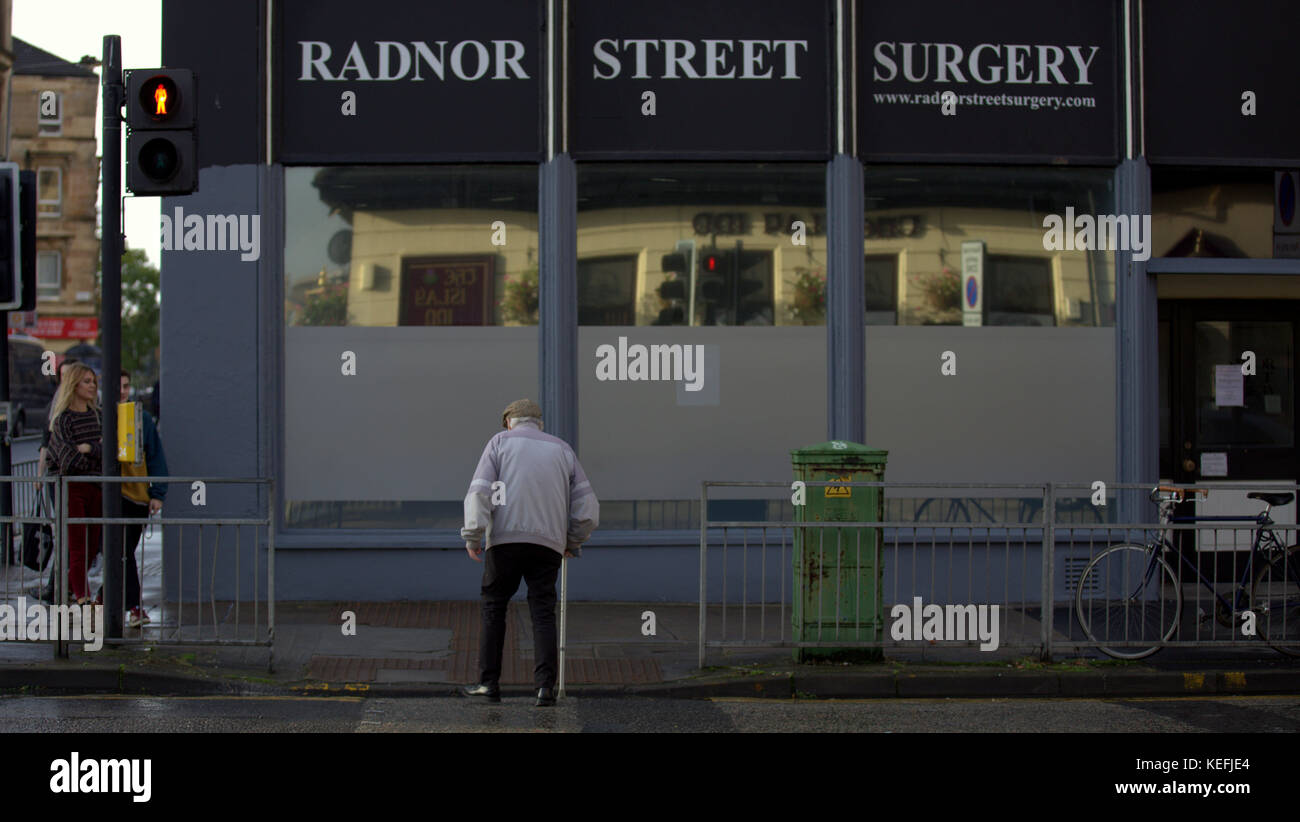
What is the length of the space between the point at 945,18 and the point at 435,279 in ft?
15.5

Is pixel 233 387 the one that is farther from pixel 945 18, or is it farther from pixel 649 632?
pixel 945 18

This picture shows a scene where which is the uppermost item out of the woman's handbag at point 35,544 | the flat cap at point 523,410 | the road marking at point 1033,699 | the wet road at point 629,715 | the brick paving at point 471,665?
the flat cap at point 523,410

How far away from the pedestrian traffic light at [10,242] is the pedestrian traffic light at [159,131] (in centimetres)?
133

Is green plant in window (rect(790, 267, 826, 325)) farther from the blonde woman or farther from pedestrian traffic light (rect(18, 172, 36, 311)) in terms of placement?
pedestrian traffic light (rect(18, 172, 36, 311))

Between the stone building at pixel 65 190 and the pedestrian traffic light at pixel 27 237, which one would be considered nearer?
the pedestrian traffic light at pixel 27 237

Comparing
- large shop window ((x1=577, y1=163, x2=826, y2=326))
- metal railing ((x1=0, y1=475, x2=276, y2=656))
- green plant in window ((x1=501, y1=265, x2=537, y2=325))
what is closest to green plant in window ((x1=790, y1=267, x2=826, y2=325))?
large shop window ((x1=577, y1=163, x2=826, y2=326))

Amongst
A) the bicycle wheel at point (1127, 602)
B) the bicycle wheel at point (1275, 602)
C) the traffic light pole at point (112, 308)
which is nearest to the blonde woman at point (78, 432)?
the traffic light pole at point (112, 308)

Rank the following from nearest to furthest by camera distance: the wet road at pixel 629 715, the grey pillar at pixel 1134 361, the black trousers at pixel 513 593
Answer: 1. the wet road at pixel 629 715
2. the black trousers at pixel 513 593
3. the grey pillar at pixel 1134 361

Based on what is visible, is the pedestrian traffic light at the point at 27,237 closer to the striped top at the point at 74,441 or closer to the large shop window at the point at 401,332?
the striped top at the point at 74,441

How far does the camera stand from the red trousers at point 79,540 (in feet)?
30.4

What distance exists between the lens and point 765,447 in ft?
37.3

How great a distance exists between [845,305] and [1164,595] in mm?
3597

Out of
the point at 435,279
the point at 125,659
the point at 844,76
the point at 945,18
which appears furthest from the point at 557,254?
the point at 125,659

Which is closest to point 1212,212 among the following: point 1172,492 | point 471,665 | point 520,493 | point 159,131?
point 1172,492
